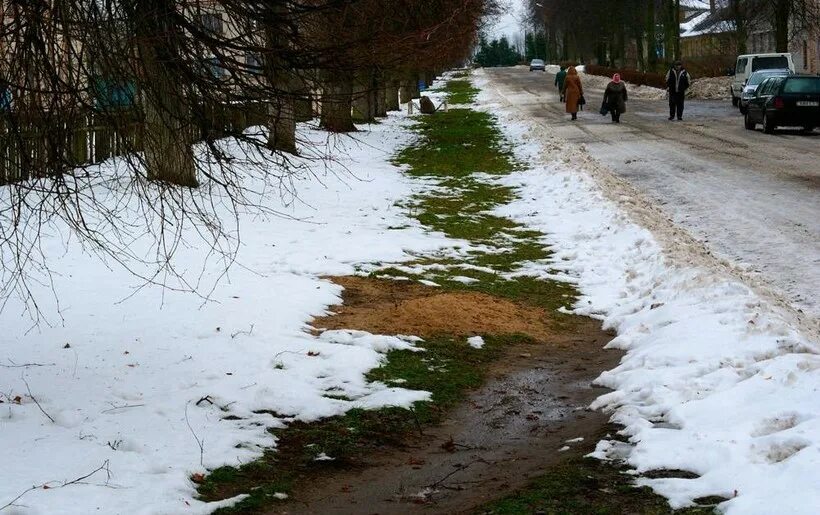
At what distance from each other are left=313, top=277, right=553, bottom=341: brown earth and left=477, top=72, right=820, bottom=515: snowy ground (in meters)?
0.68

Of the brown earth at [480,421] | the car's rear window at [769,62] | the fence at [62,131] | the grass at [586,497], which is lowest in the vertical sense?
the brown earth at [480,421]

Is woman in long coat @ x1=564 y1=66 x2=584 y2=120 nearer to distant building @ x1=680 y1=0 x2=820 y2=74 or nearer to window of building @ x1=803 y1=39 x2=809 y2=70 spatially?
distant building @ x1=680 y1=0 x2=820 y2=74

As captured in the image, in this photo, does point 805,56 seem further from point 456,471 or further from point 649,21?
point 456,471

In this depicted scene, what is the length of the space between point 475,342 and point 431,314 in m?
0.75

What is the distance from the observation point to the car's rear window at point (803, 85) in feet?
92.0

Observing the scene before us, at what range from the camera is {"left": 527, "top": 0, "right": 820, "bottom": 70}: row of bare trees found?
48900 mm

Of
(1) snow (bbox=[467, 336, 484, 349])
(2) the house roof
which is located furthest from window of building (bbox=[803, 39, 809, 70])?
(1) snow (bbox=[467, 336, 484, 349])

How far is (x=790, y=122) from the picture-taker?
28.2 meters

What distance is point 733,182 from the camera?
58.7 feet

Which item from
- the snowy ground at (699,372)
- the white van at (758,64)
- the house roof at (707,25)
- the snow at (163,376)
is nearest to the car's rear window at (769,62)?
the white van at (758,64)

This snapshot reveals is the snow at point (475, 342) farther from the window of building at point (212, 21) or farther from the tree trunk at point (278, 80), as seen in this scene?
the window of building at point (212, 21)

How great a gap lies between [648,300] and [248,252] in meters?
4.75

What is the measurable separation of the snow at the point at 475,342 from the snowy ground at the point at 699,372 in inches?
43.7

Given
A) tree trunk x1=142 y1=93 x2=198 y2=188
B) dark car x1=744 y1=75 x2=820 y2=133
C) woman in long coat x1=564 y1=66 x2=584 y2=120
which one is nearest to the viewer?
tree trunk x1=142 y1=93 x2=198 y2=188
